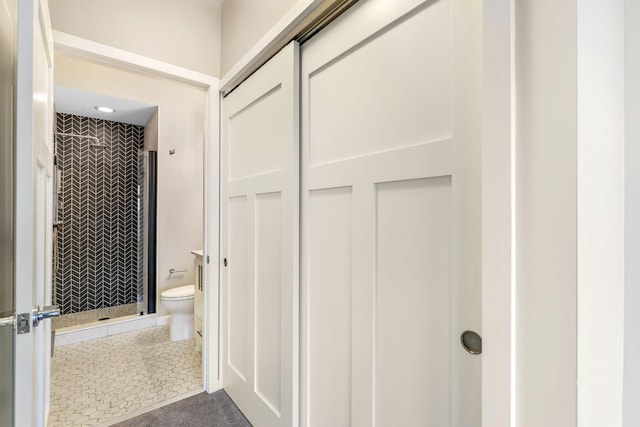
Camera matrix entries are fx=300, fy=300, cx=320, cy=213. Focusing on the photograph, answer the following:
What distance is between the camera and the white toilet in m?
2.75

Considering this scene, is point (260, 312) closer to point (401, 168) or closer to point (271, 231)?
point (271, 231)

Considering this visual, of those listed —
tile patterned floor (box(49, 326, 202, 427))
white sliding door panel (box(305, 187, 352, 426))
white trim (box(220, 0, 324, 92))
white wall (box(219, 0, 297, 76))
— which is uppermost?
white wall (box(219, 0, 297, 76))

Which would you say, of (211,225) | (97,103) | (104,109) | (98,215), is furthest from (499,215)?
(98,215)

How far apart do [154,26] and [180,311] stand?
2.28m

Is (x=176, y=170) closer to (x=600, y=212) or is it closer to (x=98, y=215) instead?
(x=98, y=215)

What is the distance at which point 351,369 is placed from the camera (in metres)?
1.08

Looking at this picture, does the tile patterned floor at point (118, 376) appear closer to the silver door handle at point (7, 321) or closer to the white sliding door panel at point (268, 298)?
the white sliding door panel at point (268, 298)

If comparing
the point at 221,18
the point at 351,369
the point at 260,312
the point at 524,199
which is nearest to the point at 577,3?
the point at 524,199

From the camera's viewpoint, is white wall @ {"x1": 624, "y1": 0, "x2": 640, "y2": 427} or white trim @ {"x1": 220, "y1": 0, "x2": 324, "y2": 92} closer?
white wall @ {"x1": 624, "y1": 0, "x2": 640, "y2": 427}

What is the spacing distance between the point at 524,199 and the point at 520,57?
0.24 meters

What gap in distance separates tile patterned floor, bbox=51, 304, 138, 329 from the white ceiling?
2.21 metres

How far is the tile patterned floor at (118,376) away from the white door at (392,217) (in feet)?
4.07

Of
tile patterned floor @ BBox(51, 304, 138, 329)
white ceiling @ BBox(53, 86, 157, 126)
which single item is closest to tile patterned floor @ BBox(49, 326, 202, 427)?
tile patterned floor @ BBox(51, 304, 138, 329)

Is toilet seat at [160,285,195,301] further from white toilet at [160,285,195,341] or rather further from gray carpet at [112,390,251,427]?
gray carpet at [112,390,251,427]
